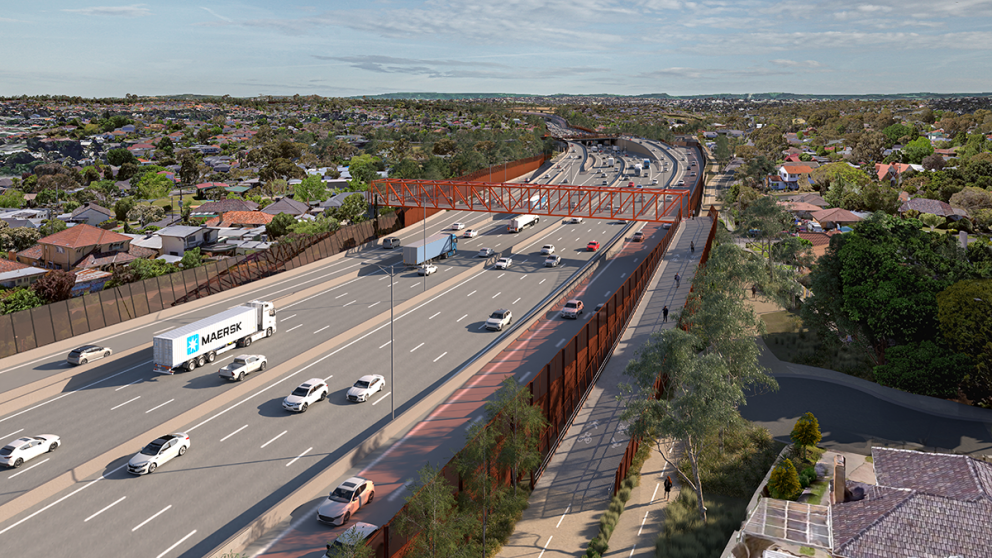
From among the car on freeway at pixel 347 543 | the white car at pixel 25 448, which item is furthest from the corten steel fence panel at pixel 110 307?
the car on freeway at pixel 347 543

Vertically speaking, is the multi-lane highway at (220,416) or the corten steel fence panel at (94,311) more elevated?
the corten steel fence panel at (94,311)

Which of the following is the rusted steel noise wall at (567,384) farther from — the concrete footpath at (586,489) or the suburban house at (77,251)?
the suburban house at (77,251)

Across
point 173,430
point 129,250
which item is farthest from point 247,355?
point 129,250

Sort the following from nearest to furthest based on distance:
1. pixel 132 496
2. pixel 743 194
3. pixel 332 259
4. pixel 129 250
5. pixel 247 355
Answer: pixel 132 496 < pixel 247 355 < pixel 332 259 < pixel 129 250 < pixel 743 194

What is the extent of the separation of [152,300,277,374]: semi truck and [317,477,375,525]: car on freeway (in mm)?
18651

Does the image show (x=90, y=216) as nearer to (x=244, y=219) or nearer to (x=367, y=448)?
(x=244, y=219)

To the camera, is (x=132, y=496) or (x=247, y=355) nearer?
(x=132, y=496)

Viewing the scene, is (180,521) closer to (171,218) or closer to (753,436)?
(753,436)

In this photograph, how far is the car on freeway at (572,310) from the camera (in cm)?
5094

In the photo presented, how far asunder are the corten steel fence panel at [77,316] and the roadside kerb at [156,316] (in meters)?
0.43

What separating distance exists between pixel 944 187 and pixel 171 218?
141323 millimetres

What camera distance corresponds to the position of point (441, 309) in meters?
54.8

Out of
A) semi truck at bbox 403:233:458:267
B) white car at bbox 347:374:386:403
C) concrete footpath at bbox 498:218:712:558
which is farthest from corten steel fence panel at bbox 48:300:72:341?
concrete footpath at bbox 498:218:712:558

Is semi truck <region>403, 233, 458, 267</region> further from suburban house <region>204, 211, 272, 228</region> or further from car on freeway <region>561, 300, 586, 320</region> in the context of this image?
suburban house <region>204, 211, 272, 228</region>
